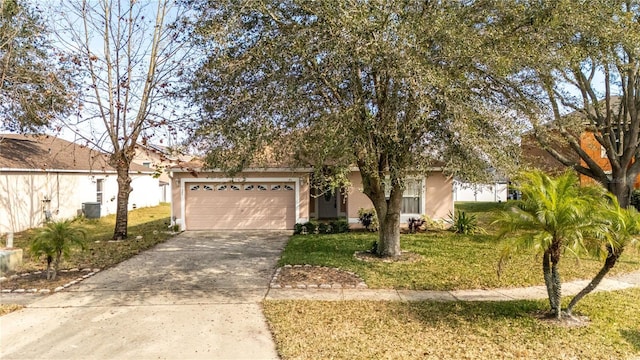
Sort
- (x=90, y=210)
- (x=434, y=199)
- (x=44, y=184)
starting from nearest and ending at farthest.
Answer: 1. (x=434, y=199)
2. (x=44, y=184)
3. (x=90, y=210)

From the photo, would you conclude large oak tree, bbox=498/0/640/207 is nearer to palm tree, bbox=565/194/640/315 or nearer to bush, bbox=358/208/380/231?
palm tree, bbox=565/194/640/315

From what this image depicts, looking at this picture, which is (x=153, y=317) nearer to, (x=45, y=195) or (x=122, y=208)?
(x=122, y=208)

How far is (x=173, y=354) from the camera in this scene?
5.27m

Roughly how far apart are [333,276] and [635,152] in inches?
552

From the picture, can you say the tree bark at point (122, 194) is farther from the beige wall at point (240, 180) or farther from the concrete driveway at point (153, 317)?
the concrete driveway at point (153, 317)

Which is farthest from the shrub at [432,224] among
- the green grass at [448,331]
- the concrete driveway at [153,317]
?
the green grass at [448,331]

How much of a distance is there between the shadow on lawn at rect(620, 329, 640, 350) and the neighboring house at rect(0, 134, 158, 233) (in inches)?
604

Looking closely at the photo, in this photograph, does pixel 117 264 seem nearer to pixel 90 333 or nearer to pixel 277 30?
pixel 90 333

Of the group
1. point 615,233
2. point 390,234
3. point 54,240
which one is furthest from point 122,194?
point 615,233

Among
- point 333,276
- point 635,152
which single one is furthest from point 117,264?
point 635,152

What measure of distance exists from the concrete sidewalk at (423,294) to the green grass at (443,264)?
310 millimetres

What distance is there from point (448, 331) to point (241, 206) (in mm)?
12635

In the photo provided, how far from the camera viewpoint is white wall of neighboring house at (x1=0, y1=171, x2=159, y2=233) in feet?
54.7

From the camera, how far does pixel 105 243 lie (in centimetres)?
1403
